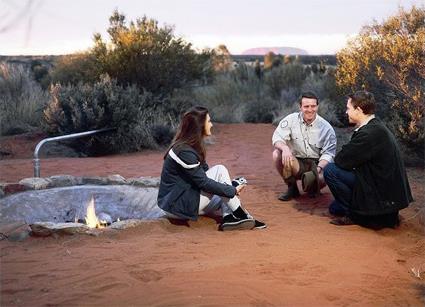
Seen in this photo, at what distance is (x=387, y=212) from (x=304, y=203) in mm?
1481

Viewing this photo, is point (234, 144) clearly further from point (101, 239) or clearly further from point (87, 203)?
point (101, 239)

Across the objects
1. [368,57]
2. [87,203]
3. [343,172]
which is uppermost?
[368,57]

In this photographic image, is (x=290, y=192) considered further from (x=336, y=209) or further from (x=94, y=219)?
(x=94, y=219)

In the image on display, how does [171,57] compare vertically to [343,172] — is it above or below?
above

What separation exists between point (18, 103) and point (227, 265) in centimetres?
1135

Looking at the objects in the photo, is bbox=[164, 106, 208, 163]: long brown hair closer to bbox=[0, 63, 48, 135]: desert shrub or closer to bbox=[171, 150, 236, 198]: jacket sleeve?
bbox=[171, 150, 236, 198]: jacket sleeve

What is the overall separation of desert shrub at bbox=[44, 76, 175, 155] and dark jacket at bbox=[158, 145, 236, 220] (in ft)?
19.6

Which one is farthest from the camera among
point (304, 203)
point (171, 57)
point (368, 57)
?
point (171, 57)

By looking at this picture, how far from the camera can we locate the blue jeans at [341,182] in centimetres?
589

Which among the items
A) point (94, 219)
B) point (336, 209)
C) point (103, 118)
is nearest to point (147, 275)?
point (94, 219)

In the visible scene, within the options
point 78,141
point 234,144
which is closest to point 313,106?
point 234,144

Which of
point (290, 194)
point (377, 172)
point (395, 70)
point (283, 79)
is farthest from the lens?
point (283, 79)

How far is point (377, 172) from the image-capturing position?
224 inches

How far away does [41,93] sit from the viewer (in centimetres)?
1514
